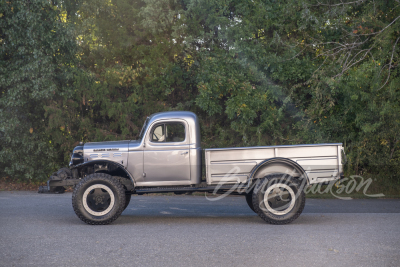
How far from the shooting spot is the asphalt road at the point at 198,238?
578 cm

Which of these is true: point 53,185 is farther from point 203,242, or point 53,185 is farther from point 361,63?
point 361,63

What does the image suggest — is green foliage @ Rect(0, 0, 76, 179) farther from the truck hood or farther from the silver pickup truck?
the silver pickup truck

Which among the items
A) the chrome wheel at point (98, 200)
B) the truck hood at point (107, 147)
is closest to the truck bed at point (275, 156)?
the truck hood at point (107, 147)

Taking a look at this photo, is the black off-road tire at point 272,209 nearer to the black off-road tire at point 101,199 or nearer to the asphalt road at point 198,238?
the asphalt road at point 198,238

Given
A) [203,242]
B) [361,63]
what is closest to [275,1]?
[361,63]

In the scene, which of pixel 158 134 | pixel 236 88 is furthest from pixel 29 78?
pixel 158 134

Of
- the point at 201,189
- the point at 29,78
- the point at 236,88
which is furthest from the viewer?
the point at 236,88

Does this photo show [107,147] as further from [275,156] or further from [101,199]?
[275,156]

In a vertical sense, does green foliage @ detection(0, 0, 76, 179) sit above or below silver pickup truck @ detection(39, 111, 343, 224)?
above

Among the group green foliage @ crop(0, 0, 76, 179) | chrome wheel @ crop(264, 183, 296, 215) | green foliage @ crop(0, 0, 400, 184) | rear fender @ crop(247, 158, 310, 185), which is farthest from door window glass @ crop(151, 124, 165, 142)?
green foliage @ crop(0, 0, 76, 179)

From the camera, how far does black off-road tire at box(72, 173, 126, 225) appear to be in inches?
323

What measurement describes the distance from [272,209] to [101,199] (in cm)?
325

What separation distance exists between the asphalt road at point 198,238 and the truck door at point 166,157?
0.93 m

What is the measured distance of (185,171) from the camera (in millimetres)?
8695
